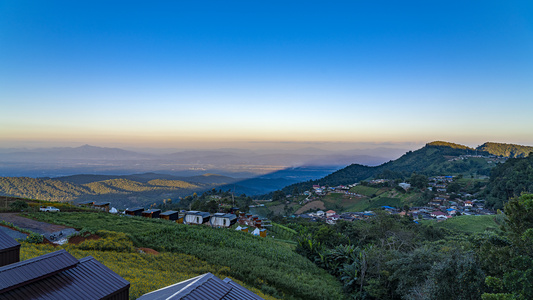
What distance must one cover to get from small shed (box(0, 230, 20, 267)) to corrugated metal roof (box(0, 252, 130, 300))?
6.70ft

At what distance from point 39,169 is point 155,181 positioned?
68.2 meters

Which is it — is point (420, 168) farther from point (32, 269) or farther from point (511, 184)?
point (32, 269)

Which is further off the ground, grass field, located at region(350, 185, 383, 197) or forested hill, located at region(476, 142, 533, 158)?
forested hill, located at region(476, 142, 533, 158)

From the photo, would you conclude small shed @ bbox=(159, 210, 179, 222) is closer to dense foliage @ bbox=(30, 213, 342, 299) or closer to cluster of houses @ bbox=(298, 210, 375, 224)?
dense foliage @ bbox=(30, 213, 342, 299)

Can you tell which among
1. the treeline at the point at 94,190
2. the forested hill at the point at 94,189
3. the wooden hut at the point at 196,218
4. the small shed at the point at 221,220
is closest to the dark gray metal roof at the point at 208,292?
the small shed at the point at 221,220

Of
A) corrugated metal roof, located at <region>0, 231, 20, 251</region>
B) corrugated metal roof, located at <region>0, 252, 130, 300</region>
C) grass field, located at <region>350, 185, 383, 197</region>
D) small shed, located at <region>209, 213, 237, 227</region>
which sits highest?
corrugated metal roof, located at <region>0, 231, 20, 251</region>

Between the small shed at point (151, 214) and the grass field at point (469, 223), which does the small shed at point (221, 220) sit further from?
the grass field at point (469, 223)

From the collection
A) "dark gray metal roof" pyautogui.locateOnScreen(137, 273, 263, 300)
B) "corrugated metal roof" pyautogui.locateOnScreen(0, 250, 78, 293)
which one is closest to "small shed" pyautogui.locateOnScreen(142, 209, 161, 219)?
"corrugated metal roof" pyautogui.locateOnScreen(0, 250, 78, 293)

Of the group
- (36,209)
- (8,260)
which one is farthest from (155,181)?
(8,260)

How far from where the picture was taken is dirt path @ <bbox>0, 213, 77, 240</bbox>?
16.3 meters

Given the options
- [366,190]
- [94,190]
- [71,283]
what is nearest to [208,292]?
[71,283]

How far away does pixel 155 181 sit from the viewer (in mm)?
108562

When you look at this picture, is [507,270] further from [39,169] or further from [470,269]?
[39,169]

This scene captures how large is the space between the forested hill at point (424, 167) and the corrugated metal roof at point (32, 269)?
108m
